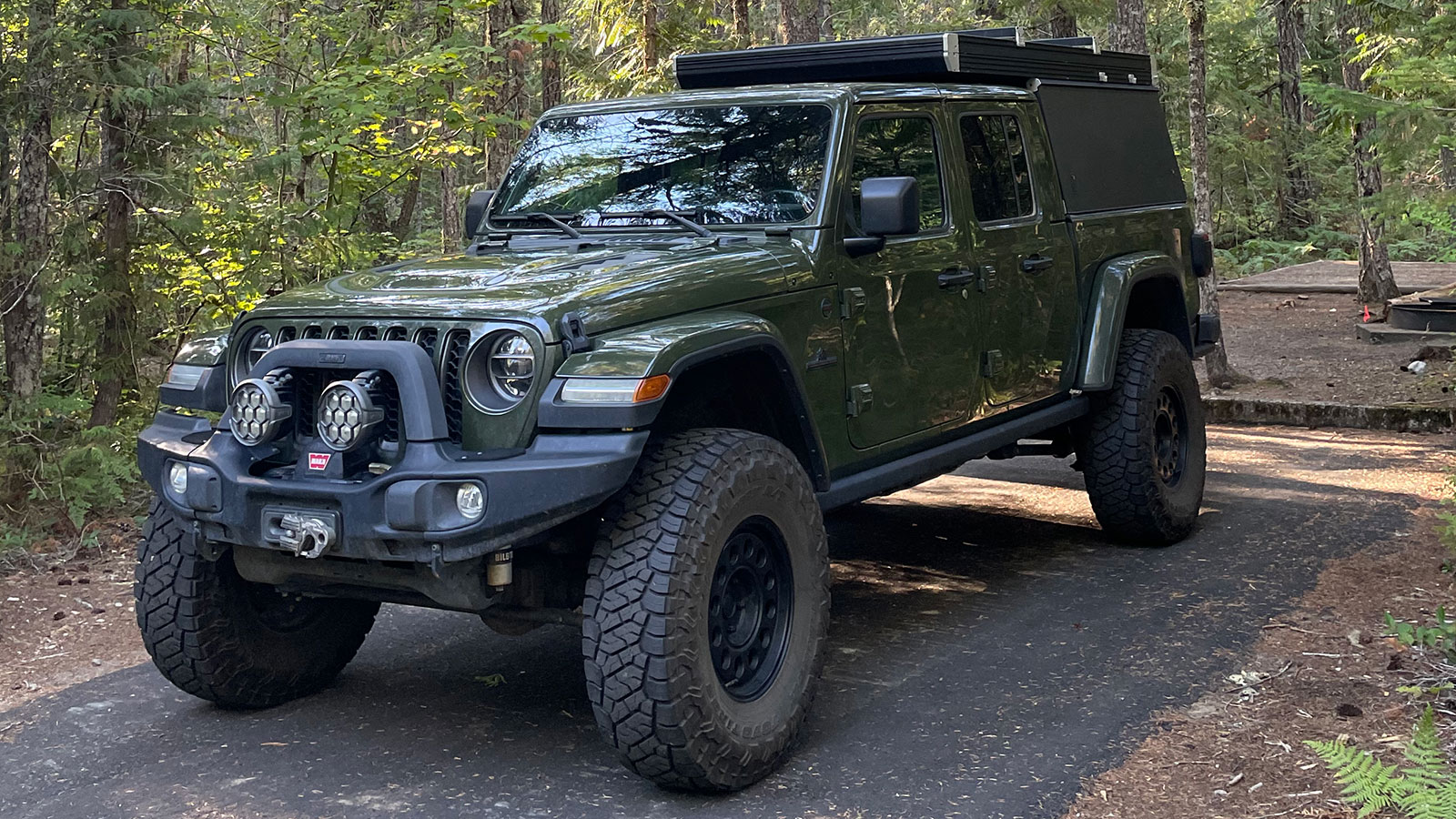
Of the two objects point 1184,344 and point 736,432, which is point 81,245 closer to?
point 736,432

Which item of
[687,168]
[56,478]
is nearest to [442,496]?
[687,168]

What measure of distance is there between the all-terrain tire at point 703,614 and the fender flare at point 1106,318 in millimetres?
2683

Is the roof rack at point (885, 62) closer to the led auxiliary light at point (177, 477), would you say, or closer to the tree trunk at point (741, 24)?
the led auxiliary light at point (177, 477)

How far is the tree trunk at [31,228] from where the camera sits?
8.43 meters

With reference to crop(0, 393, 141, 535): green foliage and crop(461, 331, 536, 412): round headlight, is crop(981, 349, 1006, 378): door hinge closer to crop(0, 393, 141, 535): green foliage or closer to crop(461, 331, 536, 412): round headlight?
crop(461, 331, 536, 412): round headlight

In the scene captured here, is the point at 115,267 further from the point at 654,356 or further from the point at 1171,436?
the point at 1171,436

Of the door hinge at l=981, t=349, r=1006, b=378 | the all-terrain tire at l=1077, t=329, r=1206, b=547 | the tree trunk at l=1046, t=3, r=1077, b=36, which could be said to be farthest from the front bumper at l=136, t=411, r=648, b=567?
the tree trunk at l=1046, t=3, r=1077, b=36

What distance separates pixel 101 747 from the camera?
4766 mm

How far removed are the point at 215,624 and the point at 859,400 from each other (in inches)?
98.1

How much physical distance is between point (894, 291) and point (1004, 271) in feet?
3.19

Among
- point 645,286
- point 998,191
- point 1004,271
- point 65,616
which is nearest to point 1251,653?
point 1004,271

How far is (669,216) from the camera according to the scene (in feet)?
17.5

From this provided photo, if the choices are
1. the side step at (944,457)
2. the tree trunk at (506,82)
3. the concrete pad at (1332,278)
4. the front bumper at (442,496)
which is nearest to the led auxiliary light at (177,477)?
the front bumper at (442,496)

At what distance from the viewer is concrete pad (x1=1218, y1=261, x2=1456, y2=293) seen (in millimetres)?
17891
